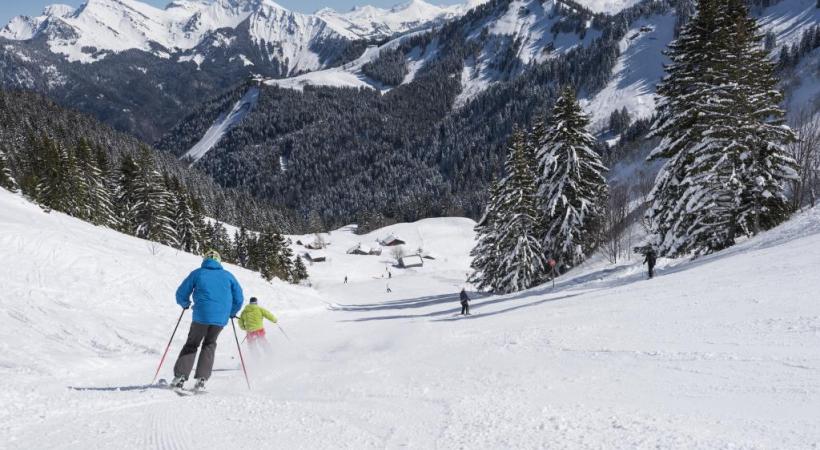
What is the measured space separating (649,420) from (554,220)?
1117 inches

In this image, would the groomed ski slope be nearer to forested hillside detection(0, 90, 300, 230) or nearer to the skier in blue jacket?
the skier in blue jacket

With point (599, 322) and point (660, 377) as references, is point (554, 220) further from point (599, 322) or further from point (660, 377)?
point (660, 377)

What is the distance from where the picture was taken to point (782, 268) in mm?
11836

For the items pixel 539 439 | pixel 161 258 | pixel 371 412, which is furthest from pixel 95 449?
pixel 161 258

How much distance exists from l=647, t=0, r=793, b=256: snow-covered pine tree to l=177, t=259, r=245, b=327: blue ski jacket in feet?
66.4

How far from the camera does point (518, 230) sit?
32094 millimetres

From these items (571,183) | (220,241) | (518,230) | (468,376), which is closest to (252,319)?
(468,376)

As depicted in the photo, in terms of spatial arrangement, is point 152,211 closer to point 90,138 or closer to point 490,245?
point 490,245

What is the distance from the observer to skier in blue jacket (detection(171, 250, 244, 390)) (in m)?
6.55

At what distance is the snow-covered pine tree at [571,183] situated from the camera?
29516 mm

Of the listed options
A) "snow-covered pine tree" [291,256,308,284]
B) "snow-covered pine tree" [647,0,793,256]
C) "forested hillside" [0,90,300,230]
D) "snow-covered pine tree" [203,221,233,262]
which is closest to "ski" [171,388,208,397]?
"snow-covered pine tree" [647,0,793,256]

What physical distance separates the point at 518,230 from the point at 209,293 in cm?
2743

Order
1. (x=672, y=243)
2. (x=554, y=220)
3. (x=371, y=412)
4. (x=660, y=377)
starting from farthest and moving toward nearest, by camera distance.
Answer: (x=554, y=220), (x=672, y=243), (x=660, y=377), (x=371, y=412)

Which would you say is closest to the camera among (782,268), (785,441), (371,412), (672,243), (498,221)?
(785,441)
